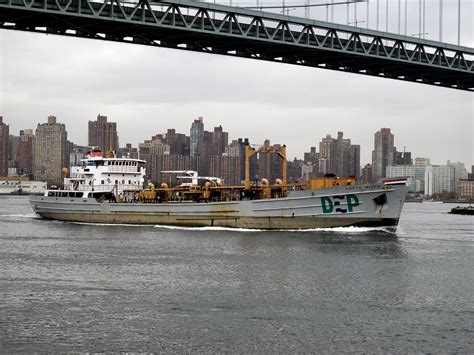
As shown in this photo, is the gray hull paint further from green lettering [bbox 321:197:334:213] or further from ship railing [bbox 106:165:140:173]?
ship railing [bbox 106:165:140:173]

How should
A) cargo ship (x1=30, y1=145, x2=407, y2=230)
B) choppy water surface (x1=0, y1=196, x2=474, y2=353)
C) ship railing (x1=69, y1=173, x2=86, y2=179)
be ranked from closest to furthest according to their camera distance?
choppy water surface (x1=0, y1=196, x2=474, y2=353), cargo ship (x1=30, y1=145, x2=407, y2=230), ship railing (x1=69, y1=173, x2=86, y2=179)

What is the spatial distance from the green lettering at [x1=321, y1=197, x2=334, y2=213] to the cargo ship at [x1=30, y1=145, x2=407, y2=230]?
1.9 inches

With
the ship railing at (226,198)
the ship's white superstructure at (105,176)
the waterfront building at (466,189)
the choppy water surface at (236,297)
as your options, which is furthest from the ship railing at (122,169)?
the waterfront building at (466,189)

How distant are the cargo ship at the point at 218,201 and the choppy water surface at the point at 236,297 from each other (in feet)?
15.7

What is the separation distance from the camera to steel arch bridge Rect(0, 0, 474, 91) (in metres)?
43.7

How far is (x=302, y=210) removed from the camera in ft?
120

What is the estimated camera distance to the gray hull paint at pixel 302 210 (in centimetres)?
3553

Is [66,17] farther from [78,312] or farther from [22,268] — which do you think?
[78,312]

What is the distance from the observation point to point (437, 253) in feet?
95.0

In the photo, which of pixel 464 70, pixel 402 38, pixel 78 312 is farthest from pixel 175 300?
pixel 464 70

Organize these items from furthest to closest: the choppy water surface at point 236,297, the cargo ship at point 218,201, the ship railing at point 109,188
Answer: the ship railing at point 109,188
the cargo ship at point 218,201
the choppy water surface at point 236,297


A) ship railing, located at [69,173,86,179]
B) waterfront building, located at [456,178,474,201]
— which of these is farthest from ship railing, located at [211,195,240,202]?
waterfront building, located at [456,178,474,201]

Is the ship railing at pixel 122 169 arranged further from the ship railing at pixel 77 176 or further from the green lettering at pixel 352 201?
the green lettering at pixel 352 201

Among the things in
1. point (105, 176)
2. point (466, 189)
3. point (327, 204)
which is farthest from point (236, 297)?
point (466, 189)
